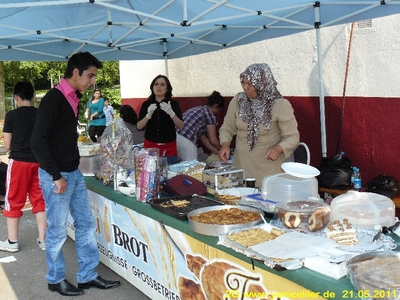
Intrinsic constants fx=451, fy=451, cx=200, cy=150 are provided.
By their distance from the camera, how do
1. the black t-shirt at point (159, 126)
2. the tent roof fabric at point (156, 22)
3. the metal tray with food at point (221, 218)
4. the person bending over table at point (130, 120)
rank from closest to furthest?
the metal tray with food at point (221, 218)
the tent roof fabric at point (156, 22)
the black t-shirt at point (159, 126)
the person bending over table at point (130, 120)

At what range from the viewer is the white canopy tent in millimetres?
3910

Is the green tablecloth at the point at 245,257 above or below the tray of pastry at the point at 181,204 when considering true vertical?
below

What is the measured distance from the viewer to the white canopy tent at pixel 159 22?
391 cm

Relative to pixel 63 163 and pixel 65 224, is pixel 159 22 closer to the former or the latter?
pixel 63 163

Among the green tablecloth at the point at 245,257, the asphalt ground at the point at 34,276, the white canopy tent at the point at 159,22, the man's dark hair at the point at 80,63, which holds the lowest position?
the asphalt ground at the point at 34,276

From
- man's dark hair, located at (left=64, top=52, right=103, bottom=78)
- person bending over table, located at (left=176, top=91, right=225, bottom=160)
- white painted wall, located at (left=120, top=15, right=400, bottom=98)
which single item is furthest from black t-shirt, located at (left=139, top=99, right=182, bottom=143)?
white painted wall, located at (left=120, top=15, right=400, bottom=98)

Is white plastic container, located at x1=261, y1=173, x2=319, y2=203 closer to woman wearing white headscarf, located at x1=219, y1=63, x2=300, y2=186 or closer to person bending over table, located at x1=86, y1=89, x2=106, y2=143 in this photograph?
woman wearing white headscarf, located at x1=219, y1=63, x2=300, y2=186

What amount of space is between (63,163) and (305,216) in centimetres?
178

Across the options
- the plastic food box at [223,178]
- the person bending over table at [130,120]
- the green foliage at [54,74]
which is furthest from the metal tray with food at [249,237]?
the green foliage at [54,74]

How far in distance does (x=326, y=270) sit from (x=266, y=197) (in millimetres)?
969

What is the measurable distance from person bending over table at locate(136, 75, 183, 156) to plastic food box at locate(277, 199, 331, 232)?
2430 millimetres

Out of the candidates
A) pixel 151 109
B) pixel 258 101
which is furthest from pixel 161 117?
pixel 258 101

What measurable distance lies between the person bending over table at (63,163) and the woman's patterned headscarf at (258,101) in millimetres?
1157

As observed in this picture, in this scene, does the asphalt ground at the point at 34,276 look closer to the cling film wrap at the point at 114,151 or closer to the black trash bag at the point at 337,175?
the cling film wrap at the point at 114,151
